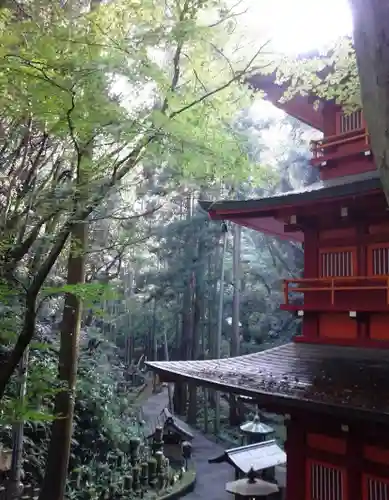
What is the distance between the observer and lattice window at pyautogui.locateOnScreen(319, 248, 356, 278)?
23.2 ft

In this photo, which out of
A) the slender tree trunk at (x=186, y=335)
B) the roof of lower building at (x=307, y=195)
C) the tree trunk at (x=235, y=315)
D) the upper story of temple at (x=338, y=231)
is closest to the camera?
the roof of lower building at (x=307, y=195)

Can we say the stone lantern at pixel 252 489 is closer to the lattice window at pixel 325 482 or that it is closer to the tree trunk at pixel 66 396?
the lattice window at pixel 325 482

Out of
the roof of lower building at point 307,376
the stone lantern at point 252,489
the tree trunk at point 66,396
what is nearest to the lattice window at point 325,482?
the roof of lower building at point 307,376

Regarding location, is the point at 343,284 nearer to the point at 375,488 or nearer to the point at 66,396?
the point at 375,488

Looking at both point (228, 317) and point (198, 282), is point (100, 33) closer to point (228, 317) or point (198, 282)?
point (198, 282)

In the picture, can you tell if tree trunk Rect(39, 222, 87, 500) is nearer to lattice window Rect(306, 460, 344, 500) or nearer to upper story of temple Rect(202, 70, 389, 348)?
upper story of temple Rect(202, 70, 389, 348)

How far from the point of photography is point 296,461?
22.1 feet

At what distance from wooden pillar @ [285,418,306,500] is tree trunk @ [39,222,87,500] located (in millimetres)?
3257

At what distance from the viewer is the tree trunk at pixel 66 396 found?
283 inches

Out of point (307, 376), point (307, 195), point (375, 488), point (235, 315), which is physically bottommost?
point (375, 488)

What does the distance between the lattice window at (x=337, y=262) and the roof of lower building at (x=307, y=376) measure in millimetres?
1103

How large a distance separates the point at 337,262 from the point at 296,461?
9.66ft

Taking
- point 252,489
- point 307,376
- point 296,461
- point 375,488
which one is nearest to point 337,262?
point 307,376

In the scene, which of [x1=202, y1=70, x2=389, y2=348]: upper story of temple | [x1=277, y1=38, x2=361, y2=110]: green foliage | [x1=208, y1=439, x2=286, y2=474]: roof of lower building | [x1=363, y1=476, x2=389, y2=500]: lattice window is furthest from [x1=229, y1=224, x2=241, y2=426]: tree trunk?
[x1=277, y1=38, x2=361, y2=110]: green foliage
